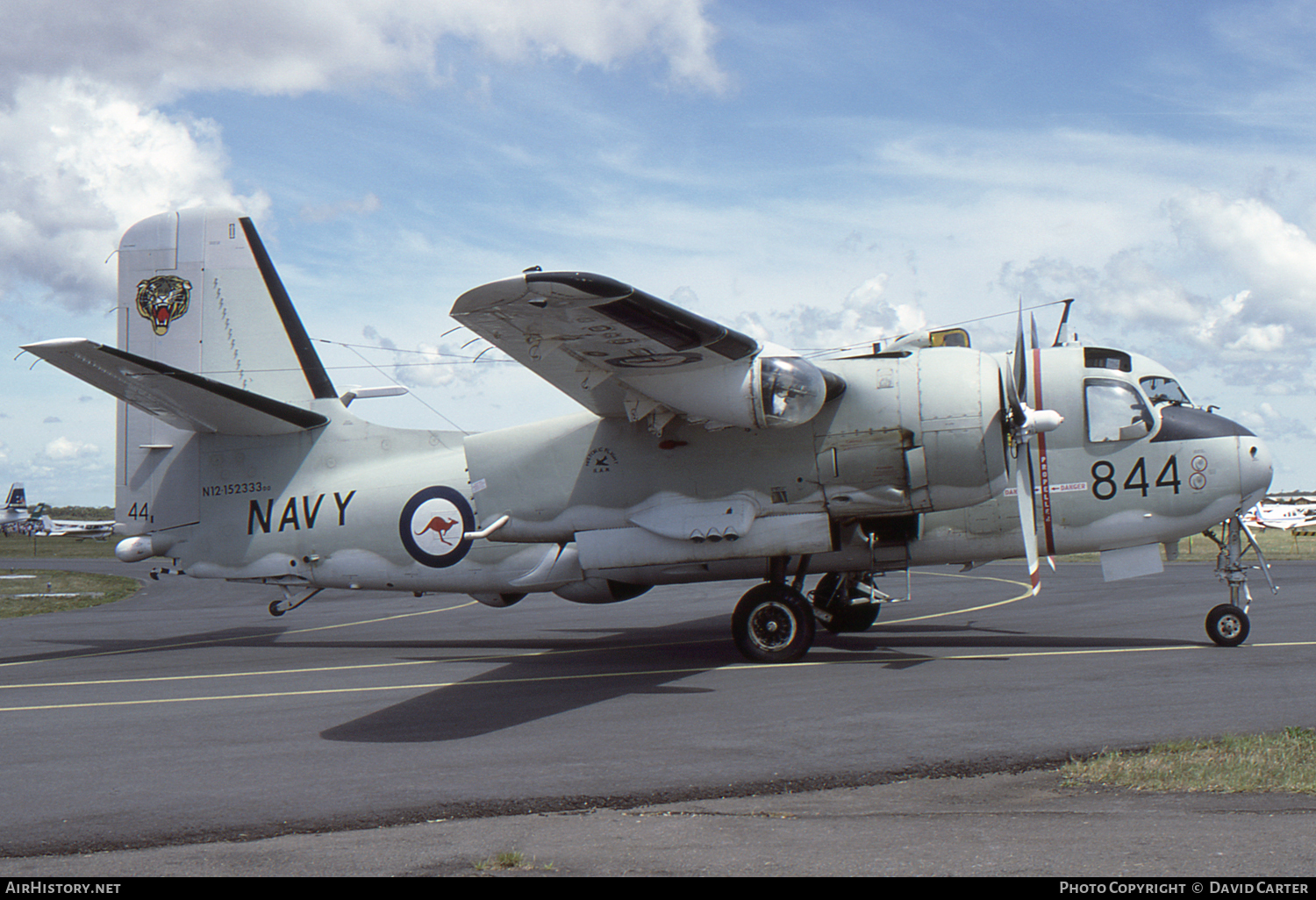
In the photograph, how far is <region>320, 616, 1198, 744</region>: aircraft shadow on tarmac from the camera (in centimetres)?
969

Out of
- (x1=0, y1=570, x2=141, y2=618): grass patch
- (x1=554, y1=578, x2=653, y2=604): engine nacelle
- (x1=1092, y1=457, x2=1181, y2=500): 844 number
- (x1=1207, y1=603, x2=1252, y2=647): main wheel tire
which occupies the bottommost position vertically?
(x1=0, y1=570, x2=141, y2=618): grass patch

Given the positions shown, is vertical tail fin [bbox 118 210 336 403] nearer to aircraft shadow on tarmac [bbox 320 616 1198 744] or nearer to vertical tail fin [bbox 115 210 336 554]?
vertical tail fin [bbox 115 210 336 554]

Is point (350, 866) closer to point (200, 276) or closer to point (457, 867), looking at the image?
point (457, 867)

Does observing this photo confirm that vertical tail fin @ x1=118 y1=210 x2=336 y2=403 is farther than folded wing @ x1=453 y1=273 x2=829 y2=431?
→ Yes

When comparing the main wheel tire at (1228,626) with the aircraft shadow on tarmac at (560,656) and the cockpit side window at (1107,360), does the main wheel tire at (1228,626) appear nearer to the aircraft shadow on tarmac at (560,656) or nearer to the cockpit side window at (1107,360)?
the aircraft shadow on tarmac at (560,656)

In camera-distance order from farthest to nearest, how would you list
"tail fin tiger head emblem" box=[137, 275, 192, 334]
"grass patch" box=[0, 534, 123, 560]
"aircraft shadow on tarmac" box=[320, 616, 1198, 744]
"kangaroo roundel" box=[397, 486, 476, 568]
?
"grass patch" box=[0, 534, 123, 560], "tail fin tiger head emblem" box=[137, 275, 192, 334], "kangaroo roundel" box=[397, 486, 476, 568], "aircraft shadow on tarmac" box=[320, 616, 1198, 744]

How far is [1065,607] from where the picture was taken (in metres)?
18.8

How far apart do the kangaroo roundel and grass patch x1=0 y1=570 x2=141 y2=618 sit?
1429 centimetres

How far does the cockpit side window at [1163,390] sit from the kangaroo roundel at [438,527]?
10.1 m

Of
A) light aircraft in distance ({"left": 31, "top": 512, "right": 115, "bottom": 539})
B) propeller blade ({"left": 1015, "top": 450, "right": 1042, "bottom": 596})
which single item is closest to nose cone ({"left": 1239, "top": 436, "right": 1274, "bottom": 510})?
propeller blade ({"left": 1015, "top": 450, "right": 1042, "bottom": 596})

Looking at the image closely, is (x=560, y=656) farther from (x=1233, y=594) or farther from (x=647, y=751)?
(x=1233, y=594)

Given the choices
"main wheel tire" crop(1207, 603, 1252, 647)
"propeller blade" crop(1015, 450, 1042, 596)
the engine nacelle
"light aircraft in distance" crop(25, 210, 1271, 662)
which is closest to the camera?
"light aircraft in distance" crop(25, 210, 1271, 662)
